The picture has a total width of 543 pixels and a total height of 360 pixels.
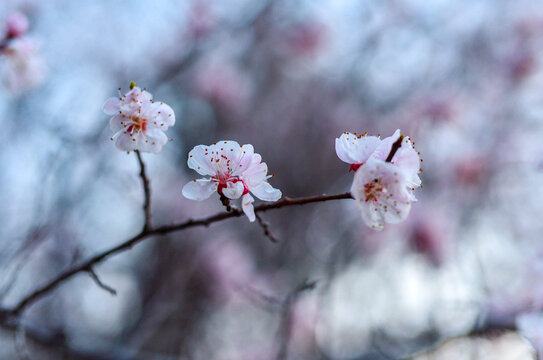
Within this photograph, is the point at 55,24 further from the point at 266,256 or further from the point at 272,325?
the point at 272,325

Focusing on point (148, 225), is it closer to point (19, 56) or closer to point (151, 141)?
point (151, 141)

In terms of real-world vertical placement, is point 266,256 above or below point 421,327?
above

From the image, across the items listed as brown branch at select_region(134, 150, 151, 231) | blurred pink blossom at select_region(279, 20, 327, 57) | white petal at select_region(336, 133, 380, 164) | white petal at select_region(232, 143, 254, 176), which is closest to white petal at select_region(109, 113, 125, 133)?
brown branch at select_region(134, 150, 151, 231)

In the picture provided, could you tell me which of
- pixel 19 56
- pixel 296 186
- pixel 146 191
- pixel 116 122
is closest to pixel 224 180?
pixel 146 191

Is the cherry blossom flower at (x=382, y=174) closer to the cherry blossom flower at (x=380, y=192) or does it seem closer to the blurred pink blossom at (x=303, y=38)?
the cherry blossom flower at (x=380, y=192)

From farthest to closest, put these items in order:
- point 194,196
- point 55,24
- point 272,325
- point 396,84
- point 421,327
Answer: point 396,84 < point 272,325 < point 55,24 < point 421,327 < point 194,196

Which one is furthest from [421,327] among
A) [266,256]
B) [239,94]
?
[239,94]
